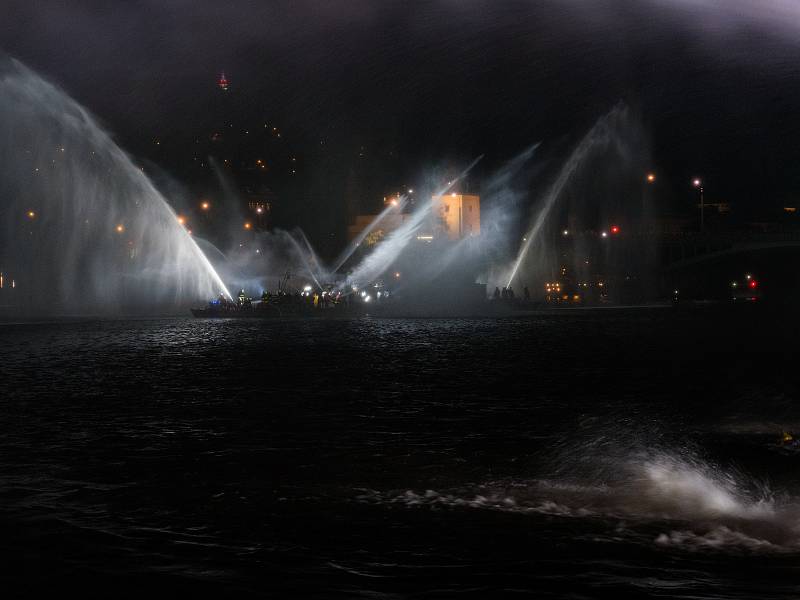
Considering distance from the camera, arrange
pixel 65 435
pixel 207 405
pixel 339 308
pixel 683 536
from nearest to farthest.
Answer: pixel 683 536, pixel 65 435, pixel 207 405, pixel 339 308

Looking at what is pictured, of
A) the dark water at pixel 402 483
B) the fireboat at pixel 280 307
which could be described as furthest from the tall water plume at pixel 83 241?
the dark water at pixel 402 483

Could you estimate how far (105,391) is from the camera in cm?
3422

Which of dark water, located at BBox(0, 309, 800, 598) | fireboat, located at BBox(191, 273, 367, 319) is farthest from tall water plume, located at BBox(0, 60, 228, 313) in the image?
dark water, located at BBox(0, 309, 800, 598)

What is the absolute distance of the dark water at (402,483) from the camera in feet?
40.2

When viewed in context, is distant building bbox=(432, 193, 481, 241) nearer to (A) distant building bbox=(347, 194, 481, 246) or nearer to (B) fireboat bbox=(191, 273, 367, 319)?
(A) distant building bbox=(347, 194, 481, 246)

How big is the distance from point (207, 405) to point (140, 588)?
60.8ft

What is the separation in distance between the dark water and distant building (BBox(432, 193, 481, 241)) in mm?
125045

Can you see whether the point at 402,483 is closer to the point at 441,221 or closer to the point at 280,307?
the point at 280,307

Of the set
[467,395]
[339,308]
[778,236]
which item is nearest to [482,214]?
[778,236]

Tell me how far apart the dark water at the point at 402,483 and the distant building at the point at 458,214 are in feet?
410

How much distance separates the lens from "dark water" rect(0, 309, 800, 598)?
12258 mm

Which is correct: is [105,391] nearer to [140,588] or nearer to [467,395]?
[467,395]

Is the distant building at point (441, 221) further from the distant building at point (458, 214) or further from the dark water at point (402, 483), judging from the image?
the dark water at point (402, 483)

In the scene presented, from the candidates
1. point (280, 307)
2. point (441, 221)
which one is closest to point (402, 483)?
point (280, 307)
